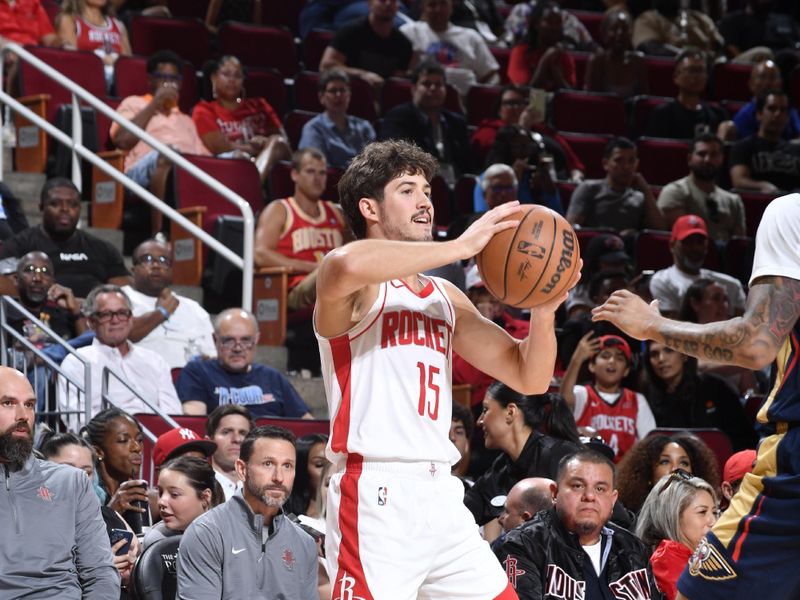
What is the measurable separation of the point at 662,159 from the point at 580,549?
714 centimetres

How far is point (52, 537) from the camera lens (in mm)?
5062

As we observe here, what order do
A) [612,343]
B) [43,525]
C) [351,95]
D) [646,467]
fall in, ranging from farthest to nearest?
[351,95] < [612,343] < [646,467] < [43,525]

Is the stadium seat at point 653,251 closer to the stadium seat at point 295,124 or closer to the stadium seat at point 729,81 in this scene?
the stadium seat at point 295,124

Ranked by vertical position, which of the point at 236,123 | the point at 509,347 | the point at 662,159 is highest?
the point at 236,123

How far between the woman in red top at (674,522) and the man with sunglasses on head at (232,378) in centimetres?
265

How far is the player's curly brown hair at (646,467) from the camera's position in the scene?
681cm

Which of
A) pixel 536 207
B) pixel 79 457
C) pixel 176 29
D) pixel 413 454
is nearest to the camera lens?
pixel 413 454

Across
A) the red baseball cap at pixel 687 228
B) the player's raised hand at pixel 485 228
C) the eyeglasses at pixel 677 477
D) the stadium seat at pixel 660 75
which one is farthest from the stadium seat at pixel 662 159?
the player's raised hand at pixel 485 228

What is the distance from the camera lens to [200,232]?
8.64 m

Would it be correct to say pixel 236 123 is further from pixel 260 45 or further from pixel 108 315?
pixel 108 315

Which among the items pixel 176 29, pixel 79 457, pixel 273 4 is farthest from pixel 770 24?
pixel 79 457

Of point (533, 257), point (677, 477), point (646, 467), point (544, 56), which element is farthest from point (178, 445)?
point (544, 56)

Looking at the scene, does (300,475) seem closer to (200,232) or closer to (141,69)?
(200,232)

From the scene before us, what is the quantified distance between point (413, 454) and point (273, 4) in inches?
372
